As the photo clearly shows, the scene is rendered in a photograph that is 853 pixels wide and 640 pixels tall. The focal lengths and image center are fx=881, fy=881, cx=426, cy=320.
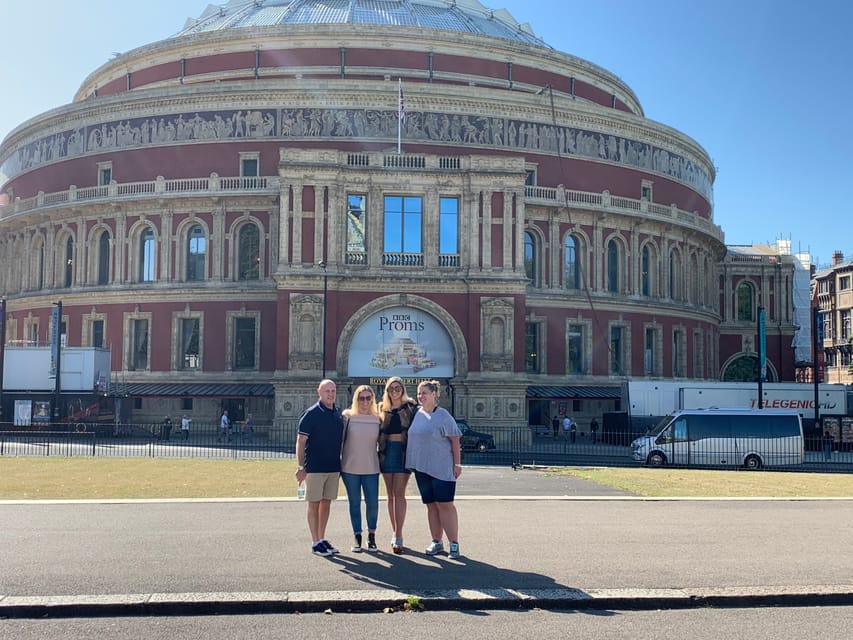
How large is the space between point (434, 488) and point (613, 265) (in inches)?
1723

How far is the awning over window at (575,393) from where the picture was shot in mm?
46656

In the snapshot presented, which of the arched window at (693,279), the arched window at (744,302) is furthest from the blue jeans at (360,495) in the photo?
the arched window at (744,302)

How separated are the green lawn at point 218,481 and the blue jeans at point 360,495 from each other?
6.36 meters

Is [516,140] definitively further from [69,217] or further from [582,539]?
[582,539]

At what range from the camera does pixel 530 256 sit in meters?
50.0

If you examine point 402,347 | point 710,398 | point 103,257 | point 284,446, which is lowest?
point 284,446

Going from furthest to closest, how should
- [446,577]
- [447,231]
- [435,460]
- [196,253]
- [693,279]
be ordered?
1. [693,279]
2. [196,253]
3. [447,231]
4. [435,460]
5. [446,577]

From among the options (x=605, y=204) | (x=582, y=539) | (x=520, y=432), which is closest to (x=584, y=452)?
(x=520, y=432)

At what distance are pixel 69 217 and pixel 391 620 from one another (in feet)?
163

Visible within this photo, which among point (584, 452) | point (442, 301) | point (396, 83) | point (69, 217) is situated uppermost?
point (396, 83)

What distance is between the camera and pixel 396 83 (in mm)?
48719

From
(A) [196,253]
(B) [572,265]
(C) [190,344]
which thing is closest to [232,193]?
(A) [196,253]

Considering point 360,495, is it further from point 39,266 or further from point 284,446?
point 39,266

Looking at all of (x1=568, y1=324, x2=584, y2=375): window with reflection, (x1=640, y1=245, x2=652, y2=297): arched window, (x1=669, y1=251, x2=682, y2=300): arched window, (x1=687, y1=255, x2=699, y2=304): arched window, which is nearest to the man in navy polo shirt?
(x1=568, y1=324, x2=584, y2=375): window with reflection
